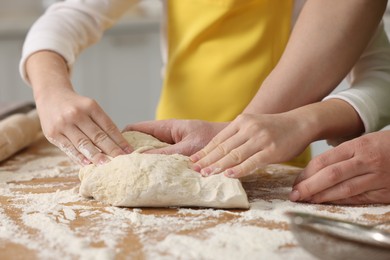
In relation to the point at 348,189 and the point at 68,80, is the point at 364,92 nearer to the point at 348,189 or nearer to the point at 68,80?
the point at 348,189

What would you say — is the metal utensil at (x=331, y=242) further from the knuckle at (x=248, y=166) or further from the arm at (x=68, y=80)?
the arm at (x=68, y=80)

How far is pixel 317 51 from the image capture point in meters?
1.09

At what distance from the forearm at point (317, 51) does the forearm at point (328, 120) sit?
0.07 meters

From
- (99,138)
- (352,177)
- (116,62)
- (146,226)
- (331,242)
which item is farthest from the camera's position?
(116,62)

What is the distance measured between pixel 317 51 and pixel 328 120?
16 cm

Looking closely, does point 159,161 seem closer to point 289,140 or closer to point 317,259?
point 289,140

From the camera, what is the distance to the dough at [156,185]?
87cm

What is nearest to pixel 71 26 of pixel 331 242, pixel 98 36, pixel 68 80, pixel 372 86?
pixel 98 36

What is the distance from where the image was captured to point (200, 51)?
1.35 meters

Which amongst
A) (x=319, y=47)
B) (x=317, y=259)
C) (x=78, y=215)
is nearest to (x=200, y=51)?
(x=319, y=47)

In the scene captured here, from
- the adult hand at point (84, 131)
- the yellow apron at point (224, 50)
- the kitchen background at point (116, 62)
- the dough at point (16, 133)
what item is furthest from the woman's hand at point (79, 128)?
the kitchen background at point (116, 62)

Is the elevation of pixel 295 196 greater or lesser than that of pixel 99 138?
lesser

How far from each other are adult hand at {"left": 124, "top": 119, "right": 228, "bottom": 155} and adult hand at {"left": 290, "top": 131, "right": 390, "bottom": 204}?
20 cm

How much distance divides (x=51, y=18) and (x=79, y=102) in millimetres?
374
